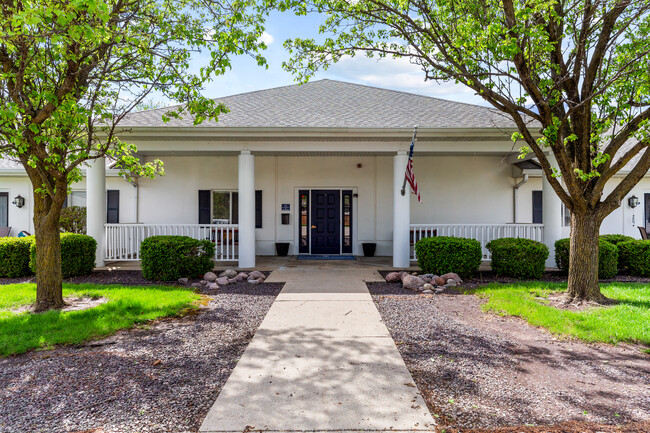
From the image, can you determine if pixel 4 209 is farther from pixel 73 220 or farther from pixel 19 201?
pixel 73 220

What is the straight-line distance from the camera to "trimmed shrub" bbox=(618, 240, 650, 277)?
812cm

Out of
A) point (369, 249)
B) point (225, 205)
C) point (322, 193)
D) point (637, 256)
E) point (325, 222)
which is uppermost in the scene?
point (322, 193)

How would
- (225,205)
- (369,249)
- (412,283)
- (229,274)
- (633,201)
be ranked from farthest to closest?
(633,201) → (225,205) → (369,249) → (229,274) → (412,283)

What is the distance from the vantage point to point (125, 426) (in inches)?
99.1

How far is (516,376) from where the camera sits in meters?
3.32

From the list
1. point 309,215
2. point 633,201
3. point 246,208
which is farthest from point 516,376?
point 633,201

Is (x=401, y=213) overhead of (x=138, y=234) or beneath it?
overhead

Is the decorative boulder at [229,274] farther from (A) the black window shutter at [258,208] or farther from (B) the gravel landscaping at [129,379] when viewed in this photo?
(A) the black window shutter at [258,208]

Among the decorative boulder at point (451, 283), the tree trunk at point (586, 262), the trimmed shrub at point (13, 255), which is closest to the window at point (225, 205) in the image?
the trimmed shrub at point (13, 255)

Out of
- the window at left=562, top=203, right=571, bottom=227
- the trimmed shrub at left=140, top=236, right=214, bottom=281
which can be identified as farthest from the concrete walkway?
the window at left=562, top=203, right=571, bottom=227

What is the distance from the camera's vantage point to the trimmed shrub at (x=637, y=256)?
320 inches

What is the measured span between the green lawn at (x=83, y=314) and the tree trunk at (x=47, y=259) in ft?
1.25

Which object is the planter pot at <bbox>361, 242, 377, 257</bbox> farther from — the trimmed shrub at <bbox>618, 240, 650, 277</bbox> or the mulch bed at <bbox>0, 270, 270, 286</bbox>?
the trimmed shrub at <bbox>618, 240, 650, 277</bbox>

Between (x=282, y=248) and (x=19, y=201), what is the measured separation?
8591 mm
